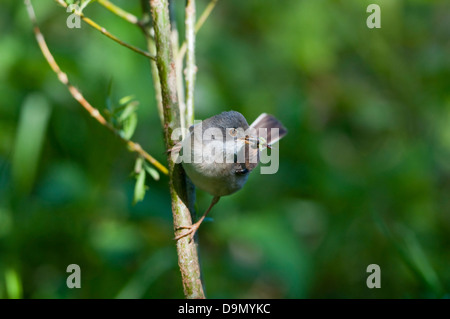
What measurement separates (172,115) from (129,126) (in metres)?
0.31

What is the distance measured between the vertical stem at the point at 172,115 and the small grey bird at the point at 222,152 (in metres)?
0.26

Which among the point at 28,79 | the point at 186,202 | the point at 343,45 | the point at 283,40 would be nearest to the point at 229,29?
the point at 283,40

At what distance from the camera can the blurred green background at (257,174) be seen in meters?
3.73

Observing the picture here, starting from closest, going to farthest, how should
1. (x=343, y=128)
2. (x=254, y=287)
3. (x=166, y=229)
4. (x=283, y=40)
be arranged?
(x=166, y=229)
(x=254, y=287)
(x=283, y=40)
(x=343, y=128)

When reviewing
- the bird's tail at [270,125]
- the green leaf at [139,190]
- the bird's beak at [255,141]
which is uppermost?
the bird's tail at [270,125]

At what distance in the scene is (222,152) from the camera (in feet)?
8.77

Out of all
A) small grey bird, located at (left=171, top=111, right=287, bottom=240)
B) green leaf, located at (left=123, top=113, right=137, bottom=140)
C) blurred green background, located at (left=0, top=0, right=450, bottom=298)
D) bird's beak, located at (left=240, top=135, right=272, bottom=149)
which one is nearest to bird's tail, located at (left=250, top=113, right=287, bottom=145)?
small grey bird, located at (left=171, top=111, right=287, bottom=240)

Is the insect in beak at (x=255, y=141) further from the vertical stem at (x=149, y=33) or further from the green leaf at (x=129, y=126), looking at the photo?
the green leaf at (x=129, y=126)

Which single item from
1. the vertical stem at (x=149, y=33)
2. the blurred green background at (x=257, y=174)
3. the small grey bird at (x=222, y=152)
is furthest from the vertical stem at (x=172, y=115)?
the blurred green background at (x=257, y=174)

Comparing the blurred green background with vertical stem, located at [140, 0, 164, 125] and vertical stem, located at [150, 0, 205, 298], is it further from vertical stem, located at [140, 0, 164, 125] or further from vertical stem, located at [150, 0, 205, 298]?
vertical stem, located at [140, 0, 164, 125]

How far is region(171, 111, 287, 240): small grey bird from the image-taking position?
243cm

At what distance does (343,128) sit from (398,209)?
1589 millimetres

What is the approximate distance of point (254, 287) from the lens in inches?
Answer: 179
